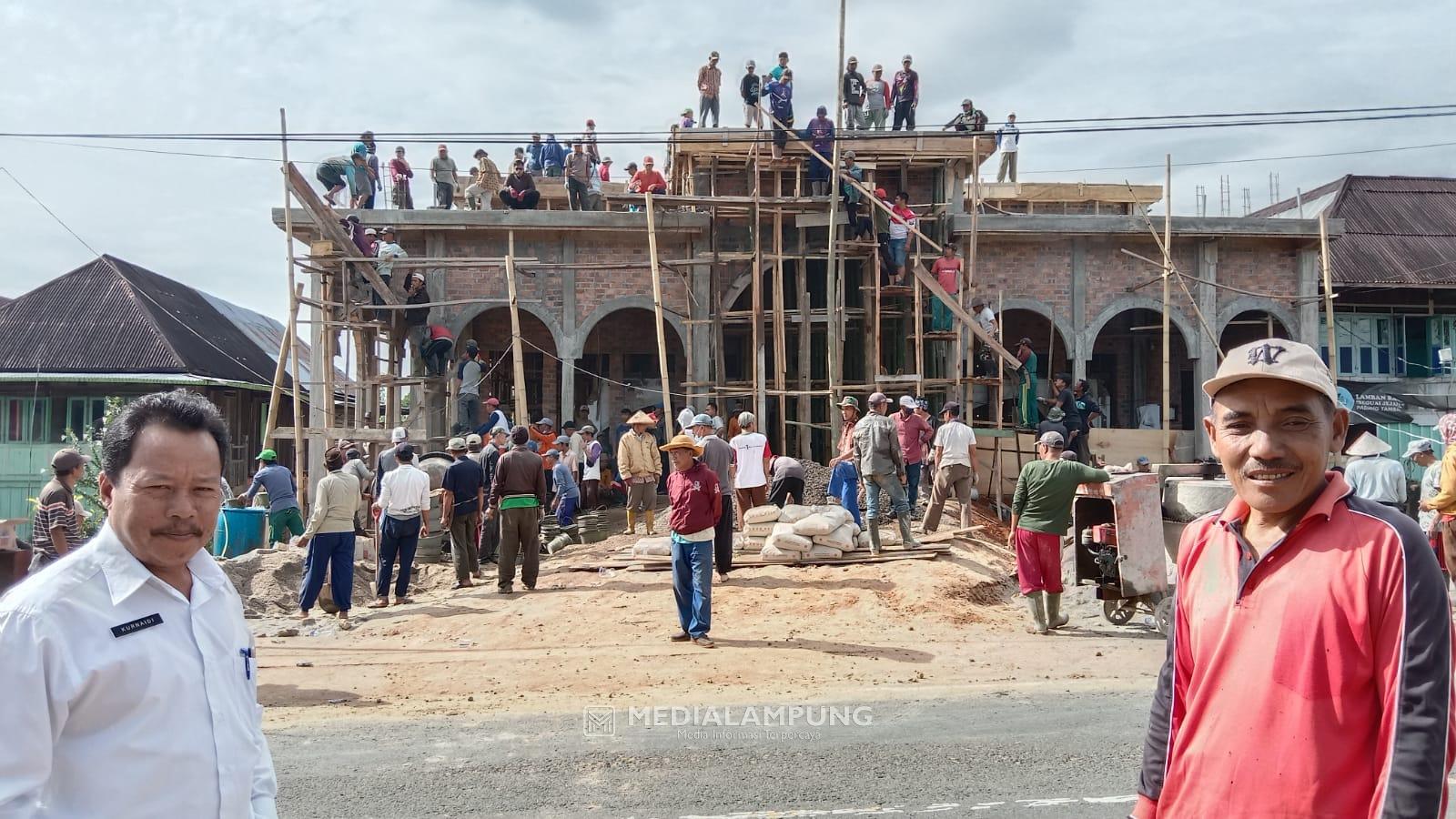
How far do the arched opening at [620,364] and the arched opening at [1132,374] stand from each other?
368 inches

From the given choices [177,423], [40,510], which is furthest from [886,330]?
[177,423]

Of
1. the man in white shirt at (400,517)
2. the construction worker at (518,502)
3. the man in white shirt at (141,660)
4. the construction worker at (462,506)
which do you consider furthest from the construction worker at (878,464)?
the man in white shirt at (141,660)

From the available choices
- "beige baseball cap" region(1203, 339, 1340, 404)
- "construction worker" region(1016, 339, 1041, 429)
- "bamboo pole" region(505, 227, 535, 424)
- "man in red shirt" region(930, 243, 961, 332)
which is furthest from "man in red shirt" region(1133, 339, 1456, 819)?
"construction worker" region(1016, 339, 1041, 429)

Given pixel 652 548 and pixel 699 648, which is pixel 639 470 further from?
pixel 699 648

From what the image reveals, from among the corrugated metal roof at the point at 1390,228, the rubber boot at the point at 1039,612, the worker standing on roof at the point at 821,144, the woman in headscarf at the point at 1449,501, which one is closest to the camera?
the woman in headscarf at the point at 1449,501

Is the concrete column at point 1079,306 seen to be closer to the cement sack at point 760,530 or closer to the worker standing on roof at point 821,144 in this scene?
the worker standing on roof at point 821,144

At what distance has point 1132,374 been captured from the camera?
22.8 metres

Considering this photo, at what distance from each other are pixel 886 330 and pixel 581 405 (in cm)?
695

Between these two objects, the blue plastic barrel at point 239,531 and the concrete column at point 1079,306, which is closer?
the blue plastic barrel at point 239,531

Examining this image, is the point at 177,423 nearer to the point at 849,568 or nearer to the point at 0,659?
the point at 0,659

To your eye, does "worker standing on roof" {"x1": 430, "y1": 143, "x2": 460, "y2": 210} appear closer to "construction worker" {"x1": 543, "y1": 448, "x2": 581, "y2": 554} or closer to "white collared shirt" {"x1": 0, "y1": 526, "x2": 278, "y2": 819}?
"construction worker" {"x1": 543, "y1": 448, "x2": 581, "y2": 554}

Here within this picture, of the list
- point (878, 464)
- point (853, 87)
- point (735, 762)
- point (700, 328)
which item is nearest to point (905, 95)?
point (853, 87)

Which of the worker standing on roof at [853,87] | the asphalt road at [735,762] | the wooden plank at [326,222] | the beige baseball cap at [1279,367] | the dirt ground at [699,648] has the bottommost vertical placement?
the dirt ground at [699,648]

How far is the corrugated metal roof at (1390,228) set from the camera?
24.5 metres
